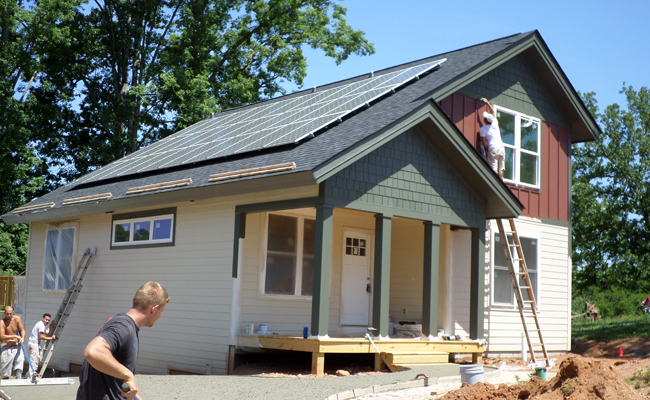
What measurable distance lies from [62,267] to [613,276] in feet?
84.2

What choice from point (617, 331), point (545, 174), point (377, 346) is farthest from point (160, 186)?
point (617, 331)

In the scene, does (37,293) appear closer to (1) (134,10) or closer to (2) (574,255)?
(1) (134,10)

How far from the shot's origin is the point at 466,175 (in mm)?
13117

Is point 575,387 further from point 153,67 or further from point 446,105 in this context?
point 153,67

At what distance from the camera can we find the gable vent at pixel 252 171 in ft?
35.3

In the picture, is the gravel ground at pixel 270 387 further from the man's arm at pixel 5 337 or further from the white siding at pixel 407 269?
the white siding at pixel 407 269

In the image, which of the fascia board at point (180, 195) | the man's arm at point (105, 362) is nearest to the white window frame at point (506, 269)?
the fascia board at point (180, 195)

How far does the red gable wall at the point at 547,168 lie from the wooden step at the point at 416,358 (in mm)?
5161

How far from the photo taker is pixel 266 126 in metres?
14.9

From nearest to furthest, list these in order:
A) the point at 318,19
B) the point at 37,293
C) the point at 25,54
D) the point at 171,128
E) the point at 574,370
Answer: the point at 574,370
the point at 37,293
the point at 25,54
the point at 171,128
the point at 318,19

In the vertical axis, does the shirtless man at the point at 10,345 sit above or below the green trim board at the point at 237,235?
below

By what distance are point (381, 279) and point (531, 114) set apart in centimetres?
747

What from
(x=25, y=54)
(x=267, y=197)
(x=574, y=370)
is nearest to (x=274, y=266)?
(x=267, y=197)

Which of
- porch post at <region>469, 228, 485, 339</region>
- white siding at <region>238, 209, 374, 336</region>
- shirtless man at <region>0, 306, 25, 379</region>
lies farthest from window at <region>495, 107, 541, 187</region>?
shirtless man at <region>0, 306, 25, 379</region>
